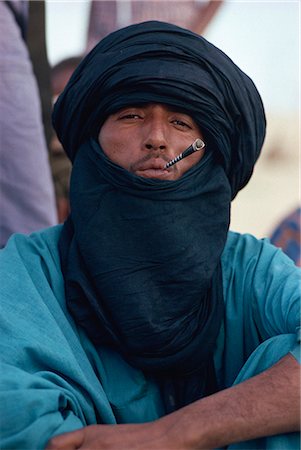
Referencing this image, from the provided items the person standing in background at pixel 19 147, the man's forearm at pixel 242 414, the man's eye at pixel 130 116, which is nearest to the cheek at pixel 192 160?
the man's eye at pixel 130 116

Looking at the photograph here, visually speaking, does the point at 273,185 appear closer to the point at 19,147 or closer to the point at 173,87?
the point at 19,147

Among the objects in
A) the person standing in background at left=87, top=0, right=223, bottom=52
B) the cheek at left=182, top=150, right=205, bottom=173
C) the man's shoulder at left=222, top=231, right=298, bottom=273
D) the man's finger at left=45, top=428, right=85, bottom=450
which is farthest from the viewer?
the person standing in background at left=87, top=0, right=223, bottom=52

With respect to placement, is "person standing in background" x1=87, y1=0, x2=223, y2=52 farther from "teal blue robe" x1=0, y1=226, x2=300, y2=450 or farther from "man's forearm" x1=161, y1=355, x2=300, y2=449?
"man's forearm" x1=161, y1=355, x2=300, y2=449

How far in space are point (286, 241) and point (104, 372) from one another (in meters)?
3.35

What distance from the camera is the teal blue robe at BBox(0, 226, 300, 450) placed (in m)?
2.70

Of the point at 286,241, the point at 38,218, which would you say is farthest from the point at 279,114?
the point at 38,218

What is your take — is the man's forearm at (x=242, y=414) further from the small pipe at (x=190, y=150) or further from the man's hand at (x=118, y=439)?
the small pipe at (x=190, y=150)

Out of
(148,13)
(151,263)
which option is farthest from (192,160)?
(148,13)

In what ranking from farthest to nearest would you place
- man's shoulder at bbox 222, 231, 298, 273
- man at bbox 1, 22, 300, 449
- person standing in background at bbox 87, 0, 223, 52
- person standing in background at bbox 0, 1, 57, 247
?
person standing in background at bbox 87, 0, 223, 52
person standing in background at bbox 0, 1, 57, 247
man's shoulder at bbox 222, 231, 298, 273
man at bbox 1, 22, 300, 449

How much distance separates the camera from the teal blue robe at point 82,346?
8.86 feet

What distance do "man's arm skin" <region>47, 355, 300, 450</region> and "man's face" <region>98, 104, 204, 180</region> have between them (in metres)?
0.76

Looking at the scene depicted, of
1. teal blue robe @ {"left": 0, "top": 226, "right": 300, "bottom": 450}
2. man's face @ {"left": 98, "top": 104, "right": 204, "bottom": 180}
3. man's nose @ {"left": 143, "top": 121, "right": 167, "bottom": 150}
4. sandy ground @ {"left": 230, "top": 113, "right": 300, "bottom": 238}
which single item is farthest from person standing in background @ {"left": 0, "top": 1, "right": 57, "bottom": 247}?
sandy ground @ {"left": 230, "top": 113, "right": 300, "bottom": 238}

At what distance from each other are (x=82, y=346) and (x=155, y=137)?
71cm

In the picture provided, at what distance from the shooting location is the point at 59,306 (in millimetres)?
3092
